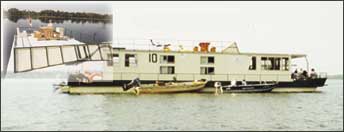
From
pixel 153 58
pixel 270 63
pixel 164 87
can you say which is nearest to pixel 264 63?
pixel 270 63

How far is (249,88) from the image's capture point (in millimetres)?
32469

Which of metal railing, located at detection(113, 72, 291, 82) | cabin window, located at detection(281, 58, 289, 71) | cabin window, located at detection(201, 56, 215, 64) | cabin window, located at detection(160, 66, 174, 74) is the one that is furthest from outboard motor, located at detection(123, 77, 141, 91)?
cabin window, located at detection(281, 58, 289, 71)

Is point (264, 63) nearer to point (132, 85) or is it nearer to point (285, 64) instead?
point (285, 64)

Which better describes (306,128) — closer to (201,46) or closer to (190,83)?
(190,83)

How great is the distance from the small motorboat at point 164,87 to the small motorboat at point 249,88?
208 centimetres

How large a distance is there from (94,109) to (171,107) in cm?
306

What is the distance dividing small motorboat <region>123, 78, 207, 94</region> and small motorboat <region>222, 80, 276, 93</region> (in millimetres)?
2084

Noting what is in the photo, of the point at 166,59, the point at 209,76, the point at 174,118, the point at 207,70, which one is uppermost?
the point at 166,59

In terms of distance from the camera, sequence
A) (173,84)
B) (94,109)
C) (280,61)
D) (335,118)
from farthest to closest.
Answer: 1. (280,61)
2. (173,84)
3. (94,109)
4. (335,118)

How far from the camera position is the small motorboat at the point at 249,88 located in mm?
32219

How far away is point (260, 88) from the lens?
3281 cm

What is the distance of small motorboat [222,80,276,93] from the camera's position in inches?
1268

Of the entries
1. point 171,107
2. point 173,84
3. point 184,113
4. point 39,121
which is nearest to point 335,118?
point 184,113

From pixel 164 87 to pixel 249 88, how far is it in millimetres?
5612
